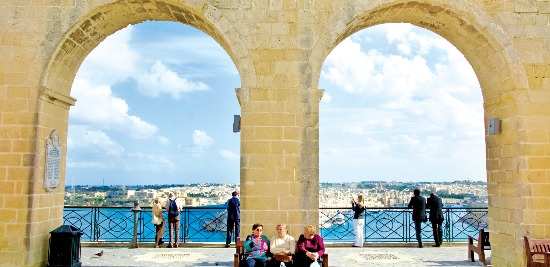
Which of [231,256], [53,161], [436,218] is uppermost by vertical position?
[53,161]

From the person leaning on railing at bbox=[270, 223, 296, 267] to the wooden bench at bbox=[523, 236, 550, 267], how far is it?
11.7 feet

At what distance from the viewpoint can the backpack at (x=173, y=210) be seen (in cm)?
1048

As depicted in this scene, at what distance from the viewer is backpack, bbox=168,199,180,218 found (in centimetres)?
1048

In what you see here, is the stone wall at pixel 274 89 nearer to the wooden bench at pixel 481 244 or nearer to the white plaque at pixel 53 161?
the white plaque at pixel 53 161

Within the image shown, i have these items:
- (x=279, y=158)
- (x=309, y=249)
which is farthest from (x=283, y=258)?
(x=279, y=158)

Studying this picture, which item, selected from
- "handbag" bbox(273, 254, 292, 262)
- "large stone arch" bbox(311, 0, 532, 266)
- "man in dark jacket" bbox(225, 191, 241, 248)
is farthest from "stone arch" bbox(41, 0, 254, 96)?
"man in dark jacket" bbox(225, 191, 241, 248)

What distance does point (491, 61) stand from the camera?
7.70 meters

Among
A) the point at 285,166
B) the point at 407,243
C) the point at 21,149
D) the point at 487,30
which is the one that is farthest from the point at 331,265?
the point at 21,149

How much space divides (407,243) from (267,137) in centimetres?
587

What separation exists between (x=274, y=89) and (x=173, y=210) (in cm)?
501

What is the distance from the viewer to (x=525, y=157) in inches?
281

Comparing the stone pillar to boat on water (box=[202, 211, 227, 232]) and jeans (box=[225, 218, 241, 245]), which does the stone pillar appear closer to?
boat on water (box=[202, 211, 227, 232])

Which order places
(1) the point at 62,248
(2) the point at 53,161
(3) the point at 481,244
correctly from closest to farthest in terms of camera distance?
1. (1) the point at 62,248
2. (2) the point at 53,161
3. (3) the point at 481,244

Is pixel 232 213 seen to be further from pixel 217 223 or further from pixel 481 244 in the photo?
pixel 481 244
